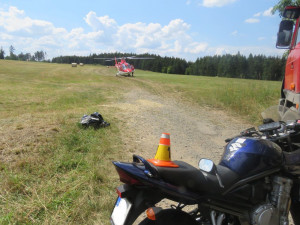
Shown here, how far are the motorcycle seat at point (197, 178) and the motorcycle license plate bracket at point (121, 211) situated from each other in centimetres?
37

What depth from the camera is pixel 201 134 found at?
24.2ft

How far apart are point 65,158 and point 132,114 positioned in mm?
4729

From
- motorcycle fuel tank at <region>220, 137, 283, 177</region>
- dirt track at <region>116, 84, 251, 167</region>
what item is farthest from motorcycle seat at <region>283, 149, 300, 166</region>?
dirt track at <region>116, 84, 251, 167</region>

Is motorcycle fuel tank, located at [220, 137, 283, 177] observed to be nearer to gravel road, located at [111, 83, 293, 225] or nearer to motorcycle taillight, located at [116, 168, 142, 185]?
motorcycle taillight, located at [116, 168, 142, 185]

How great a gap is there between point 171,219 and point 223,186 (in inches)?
19.0

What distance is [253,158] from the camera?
6.72 ft

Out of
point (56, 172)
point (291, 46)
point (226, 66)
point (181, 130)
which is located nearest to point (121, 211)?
point (56, 172)

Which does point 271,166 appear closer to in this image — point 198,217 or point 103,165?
point 198,217

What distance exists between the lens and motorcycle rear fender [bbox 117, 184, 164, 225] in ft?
6.15

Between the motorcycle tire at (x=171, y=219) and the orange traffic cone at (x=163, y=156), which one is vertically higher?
the orange traffic cone at (x=163, y=156)

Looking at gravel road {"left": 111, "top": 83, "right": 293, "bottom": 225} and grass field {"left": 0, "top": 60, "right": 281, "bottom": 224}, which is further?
gravel road {"left": 111, "top": 83, "right": 293, "bottom": 225}

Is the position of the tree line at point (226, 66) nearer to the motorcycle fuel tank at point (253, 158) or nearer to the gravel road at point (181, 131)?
the gravel road at point (181, 131)

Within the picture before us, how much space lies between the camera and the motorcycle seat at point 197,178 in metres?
1.83

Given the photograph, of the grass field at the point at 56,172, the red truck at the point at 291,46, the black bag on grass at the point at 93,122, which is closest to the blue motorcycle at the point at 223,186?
the grass field at the point at 56,172
